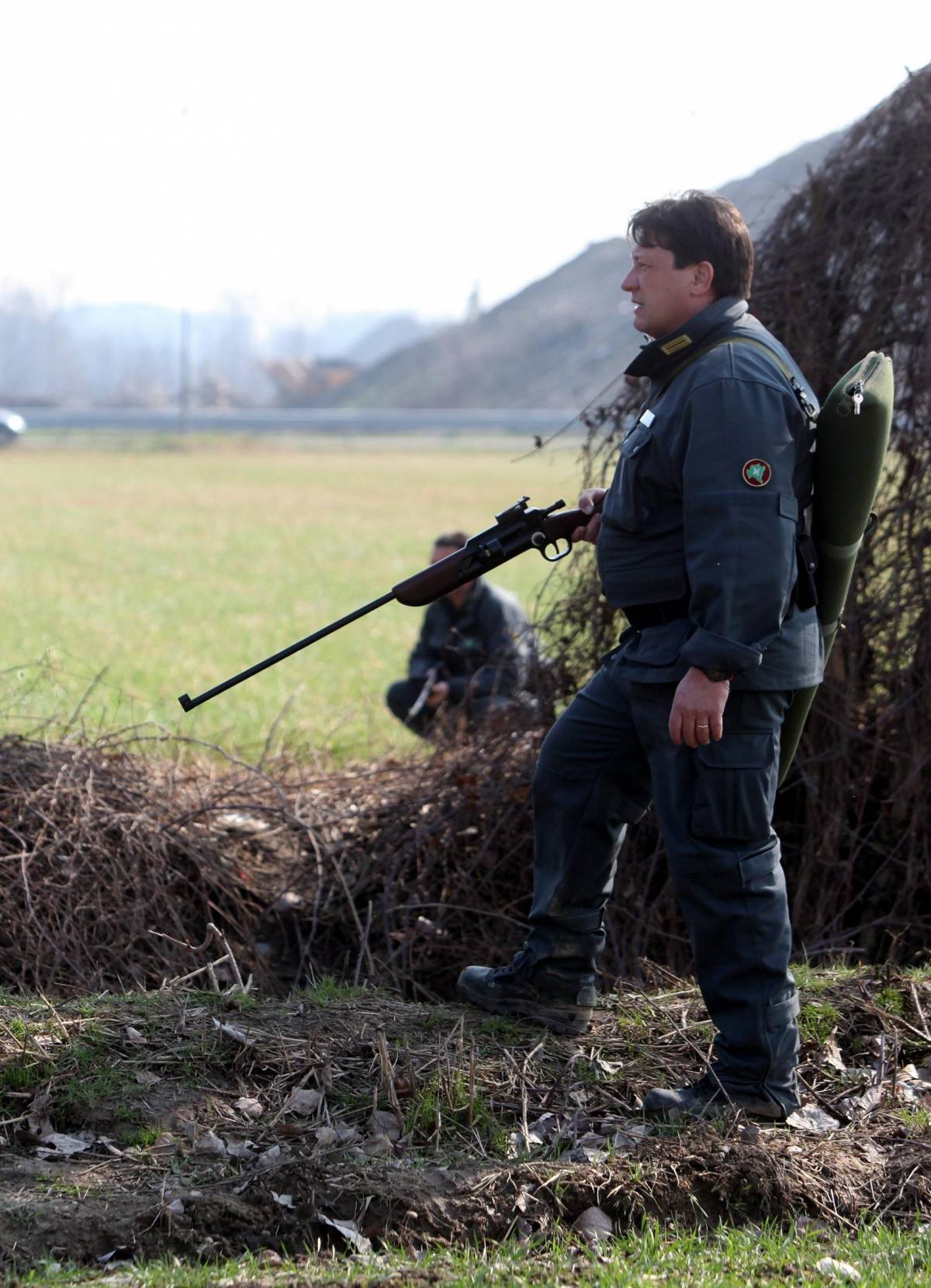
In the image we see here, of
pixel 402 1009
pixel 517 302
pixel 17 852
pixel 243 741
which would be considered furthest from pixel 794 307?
pixel 517 302

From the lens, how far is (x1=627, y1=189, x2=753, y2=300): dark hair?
11.5 ft

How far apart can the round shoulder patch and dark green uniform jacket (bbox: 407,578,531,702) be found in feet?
11.2

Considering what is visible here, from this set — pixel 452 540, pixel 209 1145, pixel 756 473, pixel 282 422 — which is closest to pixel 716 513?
pixel 756 473

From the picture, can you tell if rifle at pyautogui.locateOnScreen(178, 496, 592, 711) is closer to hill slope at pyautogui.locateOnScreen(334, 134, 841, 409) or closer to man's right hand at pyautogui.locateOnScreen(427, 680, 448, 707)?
man's right hand at pyautogui.locateOnScreen(427, 680, 448, 707)

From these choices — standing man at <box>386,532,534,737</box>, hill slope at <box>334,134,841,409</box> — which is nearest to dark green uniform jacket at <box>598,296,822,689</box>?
standing man at <box>386,532,534,737</box>

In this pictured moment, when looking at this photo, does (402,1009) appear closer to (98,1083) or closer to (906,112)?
(98,1083)

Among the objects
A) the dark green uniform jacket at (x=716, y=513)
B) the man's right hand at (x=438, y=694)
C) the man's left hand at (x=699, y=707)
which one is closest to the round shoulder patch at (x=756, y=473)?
the dark green uniform jacket at (x=716, y=513)

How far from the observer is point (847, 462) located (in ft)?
11.7

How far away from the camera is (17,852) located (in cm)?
505

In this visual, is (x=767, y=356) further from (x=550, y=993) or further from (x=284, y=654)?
(x=550, y=993)

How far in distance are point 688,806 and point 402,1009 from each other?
47.1 inches

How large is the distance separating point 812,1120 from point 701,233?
90.8 inches

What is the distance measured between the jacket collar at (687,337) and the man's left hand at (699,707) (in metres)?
0.81

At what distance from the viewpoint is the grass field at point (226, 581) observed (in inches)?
358
